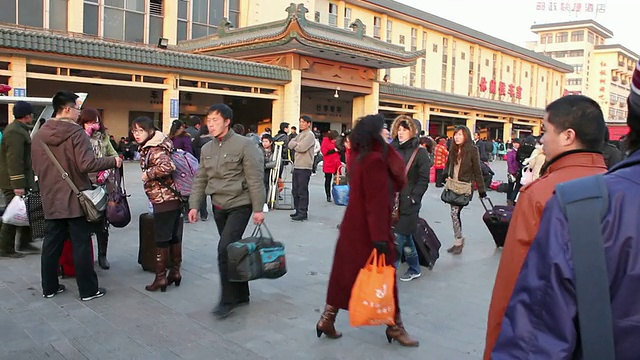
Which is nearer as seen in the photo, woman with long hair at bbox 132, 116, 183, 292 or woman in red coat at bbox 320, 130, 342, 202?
woman with long hair at bbox 132, 116, 183, 292

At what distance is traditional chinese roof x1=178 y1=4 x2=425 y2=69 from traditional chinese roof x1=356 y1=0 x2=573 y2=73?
1010 cm

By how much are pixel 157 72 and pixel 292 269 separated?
13202 millimetres

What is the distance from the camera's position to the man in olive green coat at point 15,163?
5.97 meters

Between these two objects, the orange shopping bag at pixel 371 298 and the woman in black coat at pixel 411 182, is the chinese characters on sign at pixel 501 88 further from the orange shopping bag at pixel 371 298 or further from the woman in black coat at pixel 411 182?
the orange shopping bag at pixel 371 298

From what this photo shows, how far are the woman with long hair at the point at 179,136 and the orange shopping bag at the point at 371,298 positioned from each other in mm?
5091

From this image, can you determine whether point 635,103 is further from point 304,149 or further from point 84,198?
point 304,149

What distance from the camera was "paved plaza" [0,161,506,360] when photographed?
3715 millimetres

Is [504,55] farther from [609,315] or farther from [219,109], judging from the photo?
[609,315]

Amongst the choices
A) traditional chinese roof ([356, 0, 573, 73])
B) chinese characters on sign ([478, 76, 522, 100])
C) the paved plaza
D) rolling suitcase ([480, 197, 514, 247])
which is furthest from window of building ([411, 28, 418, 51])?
the paved plaza

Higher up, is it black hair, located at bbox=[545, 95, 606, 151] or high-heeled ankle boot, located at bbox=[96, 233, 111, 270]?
black hair, located at bbox=[545, 95, 606, 151]

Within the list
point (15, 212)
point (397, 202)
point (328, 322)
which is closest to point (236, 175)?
point (328, 322)

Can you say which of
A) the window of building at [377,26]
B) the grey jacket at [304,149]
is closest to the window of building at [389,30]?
the window of building at [377,26]

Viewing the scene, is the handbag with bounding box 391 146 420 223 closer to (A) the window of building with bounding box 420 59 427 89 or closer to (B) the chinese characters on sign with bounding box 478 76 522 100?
(A) the window of building with bounding box 420 59 427 89

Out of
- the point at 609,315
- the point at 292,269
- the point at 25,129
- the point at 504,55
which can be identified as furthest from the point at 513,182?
the point at 504,55
